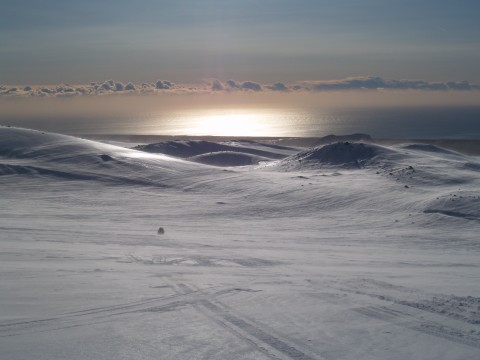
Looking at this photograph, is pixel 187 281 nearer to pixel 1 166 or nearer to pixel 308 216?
pixel 308 216

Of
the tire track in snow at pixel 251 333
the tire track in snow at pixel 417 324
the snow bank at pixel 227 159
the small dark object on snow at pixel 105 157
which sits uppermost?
the small dark object on snow at pixel 105 157

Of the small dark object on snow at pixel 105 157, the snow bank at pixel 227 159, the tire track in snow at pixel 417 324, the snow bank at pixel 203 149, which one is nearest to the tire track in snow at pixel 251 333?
the tire track in snow at pixel 417 324

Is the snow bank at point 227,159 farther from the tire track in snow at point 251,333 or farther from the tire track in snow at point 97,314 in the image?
the tire track in snow at point 251,333

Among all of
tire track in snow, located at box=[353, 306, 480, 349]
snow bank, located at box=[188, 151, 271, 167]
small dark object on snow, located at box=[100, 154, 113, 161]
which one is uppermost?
small dark object on snow, located at box=[100, 154, 113, 161]

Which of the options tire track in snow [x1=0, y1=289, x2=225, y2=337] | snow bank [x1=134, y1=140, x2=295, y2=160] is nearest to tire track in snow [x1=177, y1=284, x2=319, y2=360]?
tire track in snow [x1=0, y1=289, x2=225, y2=337]

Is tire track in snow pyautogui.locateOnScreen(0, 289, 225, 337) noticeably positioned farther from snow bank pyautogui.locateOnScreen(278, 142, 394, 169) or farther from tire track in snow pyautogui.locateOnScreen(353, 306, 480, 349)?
snow bank pyautogui.locateOnScreen(278, 142, 394, 169)

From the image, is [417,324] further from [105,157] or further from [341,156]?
[341,156]
